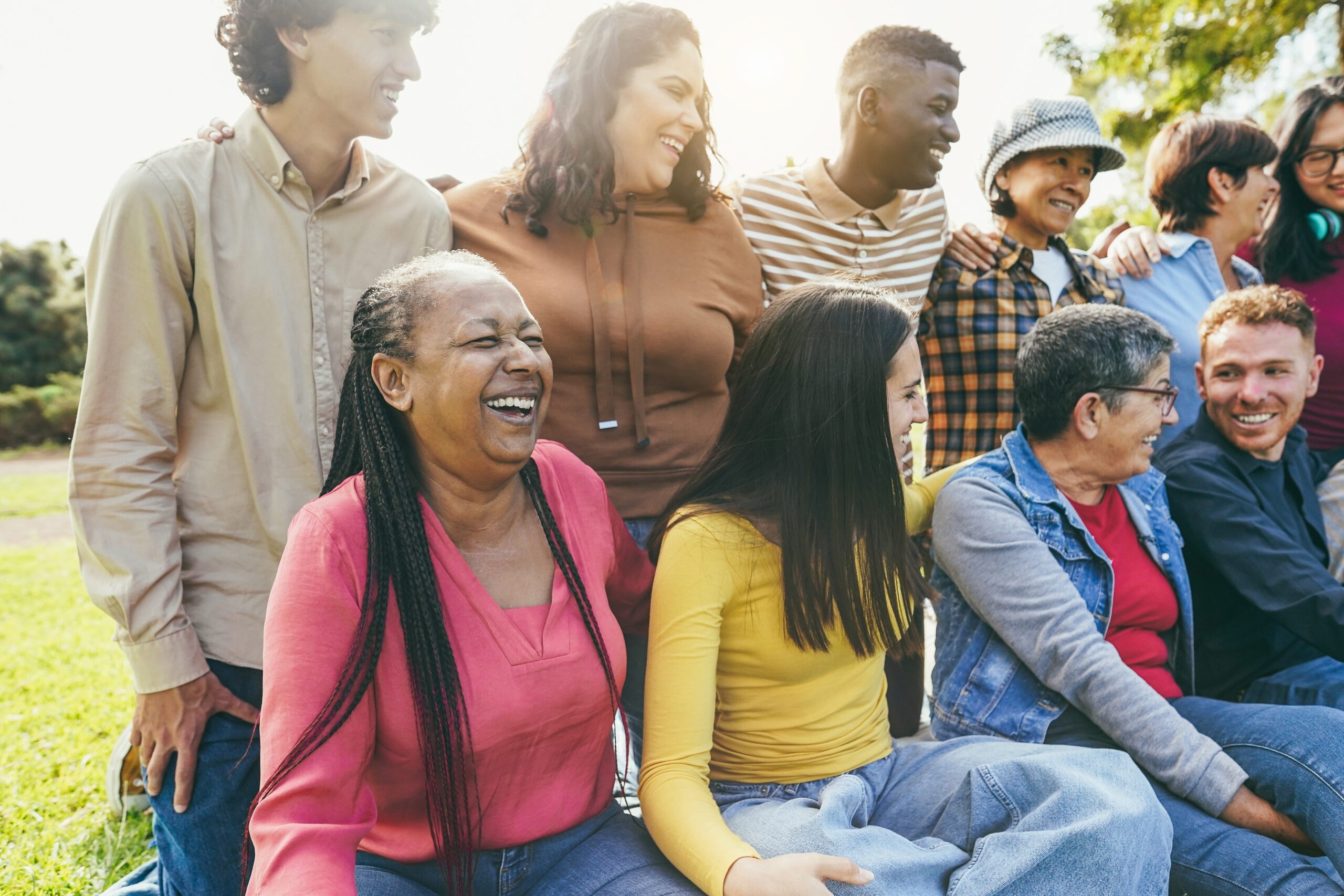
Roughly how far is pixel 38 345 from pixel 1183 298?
96.5ft

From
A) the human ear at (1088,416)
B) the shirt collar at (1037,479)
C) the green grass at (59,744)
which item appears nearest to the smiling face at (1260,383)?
the shirt collar at (1037,479)

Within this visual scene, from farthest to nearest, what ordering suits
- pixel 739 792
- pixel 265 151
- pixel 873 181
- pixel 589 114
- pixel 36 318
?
pixel 36 318
pixel 873 181
pixel 589 114
pixel 265 151
pixel 739 792

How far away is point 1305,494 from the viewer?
3.27 meters

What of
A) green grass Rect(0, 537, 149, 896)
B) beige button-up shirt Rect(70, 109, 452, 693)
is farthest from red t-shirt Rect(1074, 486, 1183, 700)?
green grass Rect(0, 537, 149, 896)

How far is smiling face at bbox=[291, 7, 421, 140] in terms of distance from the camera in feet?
7.98

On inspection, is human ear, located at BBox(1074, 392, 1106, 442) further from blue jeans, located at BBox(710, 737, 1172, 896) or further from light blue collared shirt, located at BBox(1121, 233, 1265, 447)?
light blue collared shirt, located at BBox(1121, 233, 1265, 447)

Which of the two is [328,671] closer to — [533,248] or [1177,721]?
[533,248]

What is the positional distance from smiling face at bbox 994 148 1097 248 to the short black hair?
55 centimetres

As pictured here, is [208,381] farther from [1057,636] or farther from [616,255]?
[1057,636]

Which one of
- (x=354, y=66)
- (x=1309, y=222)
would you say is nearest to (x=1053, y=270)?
(x=1309, y=222)

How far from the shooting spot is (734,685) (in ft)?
7.64

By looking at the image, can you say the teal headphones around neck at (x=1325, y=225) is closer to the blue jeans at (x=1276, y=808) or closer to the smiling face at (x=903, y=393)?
the blue jeans at (x=1276, y=808)

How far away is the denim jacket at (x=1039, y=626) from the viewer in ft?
8.18

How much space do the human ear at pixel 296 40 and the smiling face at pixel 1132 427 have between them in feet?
7.98
